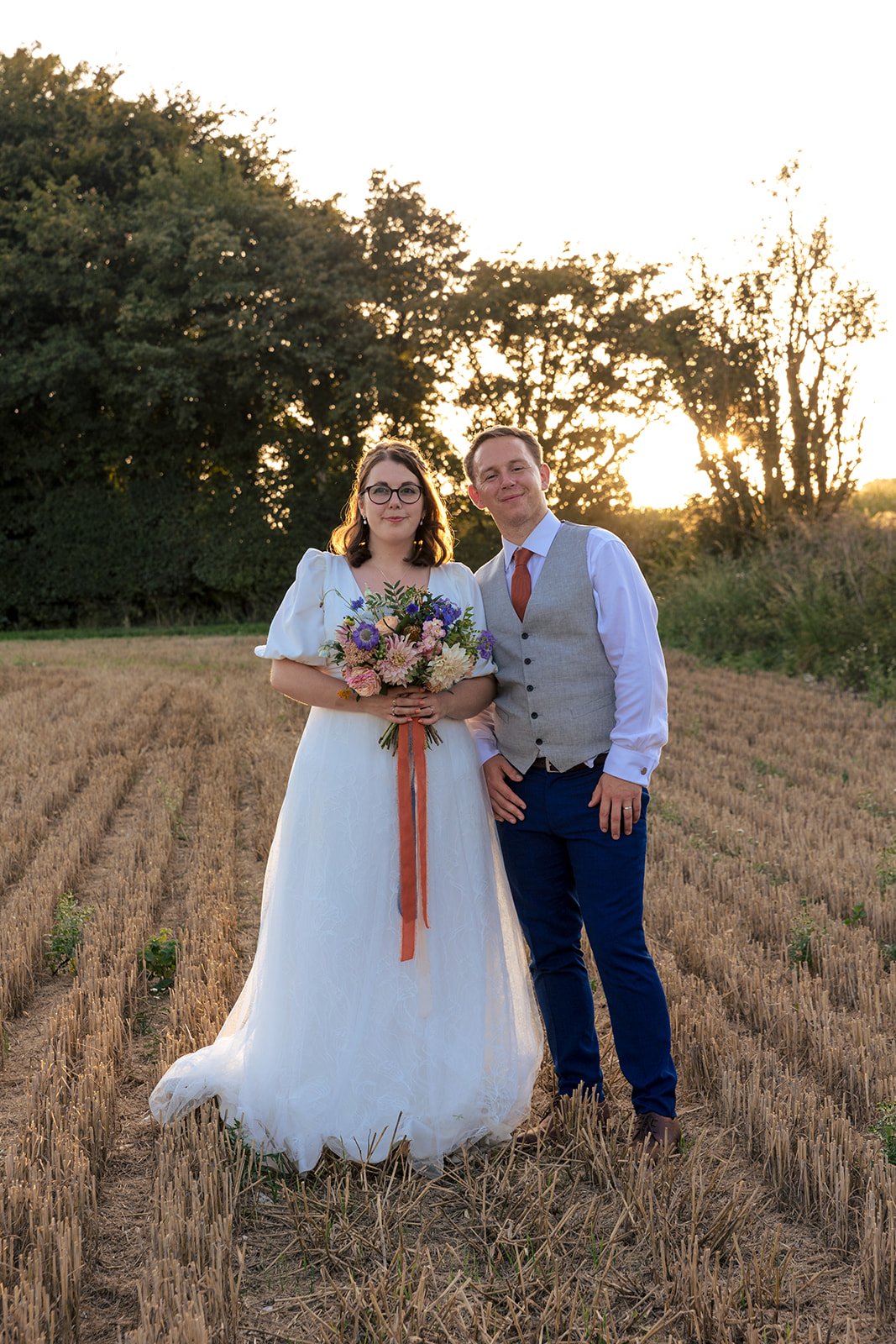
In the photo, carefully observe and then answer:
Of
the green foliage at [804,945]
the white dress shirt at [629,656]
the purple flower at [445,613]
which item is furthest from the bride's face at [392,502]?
the green foliage at [804,945]

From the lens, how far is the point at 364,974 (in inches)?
140

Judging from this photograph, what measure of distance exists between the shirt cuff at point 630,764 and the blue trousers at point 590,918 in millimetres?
120

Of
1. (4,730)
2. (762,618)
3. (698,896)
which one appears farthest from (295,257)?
(698,896)

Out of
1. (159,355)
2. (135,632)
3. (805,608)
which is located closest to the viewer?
(805,608)

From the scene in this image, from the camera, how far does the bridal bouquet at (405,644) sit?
3359 millimetres

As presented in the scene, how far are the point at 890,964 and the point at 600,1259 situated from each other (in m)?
2.34

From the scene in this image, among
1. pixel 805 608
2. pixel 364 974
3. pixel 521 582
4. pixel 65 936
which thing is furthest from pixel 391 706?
pixel 805 608

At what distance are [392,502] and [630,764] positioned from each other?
107 cm

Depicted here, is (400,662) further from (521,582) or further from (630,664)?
(630,664)

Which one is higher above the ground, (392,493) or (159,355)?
(159,355)

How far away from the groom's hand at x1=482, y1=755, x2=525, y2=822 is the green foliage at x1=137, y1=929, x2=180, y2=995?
193 centimetres

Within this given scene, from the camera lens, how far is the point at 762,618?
1552 centimetres

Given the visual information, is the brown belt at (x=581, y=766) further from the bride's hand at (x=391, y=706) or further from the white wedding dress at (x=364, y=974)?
the bride's hand at (x=391, y=706)

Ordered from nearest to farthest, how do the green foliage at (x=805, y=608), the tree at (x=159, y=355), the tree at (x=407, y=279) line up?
1. the green foliage at (x=805, y=608)
2. the tree at (x=159, y=355)
3. the tree at (x=407, y=279)
